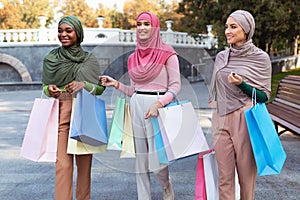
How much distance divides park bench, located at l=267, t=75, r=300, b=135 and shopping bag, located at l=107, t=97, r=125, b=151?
103 inches

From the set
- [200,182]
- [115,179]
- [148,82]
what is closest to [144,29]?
[148,82]

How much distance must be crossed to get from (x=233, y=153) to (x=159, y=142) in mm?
562

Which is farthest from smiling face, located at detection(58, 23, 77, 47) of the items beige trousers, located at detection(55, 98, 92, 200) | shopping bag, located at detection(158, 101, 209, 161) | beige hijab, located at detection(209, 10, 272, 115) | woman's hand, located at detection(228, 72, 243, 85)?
woman's hand, located at detection(228, 72, 243, 85)

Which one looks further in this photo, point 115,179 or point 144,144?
point 115,179

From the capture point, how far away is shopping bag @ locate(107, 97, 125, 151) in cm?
293

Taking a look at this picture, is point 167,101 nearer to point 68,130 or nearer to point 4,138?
point 68,130

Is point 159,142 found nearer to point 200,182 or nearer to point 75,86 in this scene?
point 200,182

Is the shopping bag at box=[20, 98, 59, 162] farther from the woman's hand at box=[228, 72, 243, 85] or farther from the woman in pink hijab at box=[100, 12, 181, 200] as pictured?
the woman's hand at box=[228, 72, 243, 85]

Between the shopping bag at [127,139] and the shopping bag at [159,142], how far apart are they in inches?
9.0

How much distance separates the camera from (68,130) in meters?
2.93

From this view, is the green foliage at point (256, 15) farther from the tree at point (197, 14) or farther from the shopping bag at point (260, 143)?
the shopping bag at point (260, 143)

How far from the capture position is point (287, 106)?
5.87 meters

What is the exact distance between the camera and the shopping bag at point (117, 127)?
115 inches

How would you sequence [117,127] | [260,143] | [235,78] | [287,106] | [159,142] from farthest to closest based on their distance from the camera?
[287,106] < [117,127] < [159,142] < [260,143] < [235,78]
